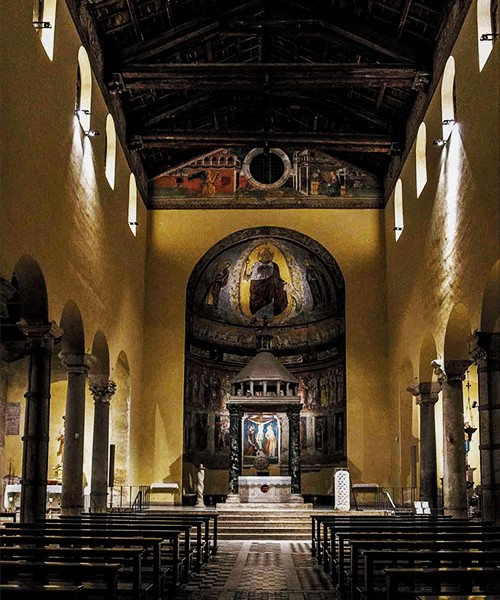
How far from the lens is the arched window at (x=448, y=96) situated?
65.6ft

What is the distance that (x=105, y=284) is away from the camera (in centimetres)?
2297

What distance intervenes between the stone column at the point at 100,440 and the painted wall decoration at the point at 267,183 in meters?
8.62

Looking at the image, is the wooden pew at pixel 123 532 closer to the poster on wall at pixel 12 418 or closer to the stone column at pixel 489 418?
the stone column at pixel 489 418

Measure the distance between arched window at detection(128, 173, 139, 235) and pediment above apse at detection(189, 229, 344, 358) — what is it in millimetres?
3733

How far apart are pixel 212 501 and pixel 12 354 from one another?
36.0 feet

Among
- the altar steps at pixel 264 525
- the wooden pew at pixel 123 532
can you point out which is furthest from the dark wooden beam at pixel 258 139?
the wooden pew at pixel 123 532

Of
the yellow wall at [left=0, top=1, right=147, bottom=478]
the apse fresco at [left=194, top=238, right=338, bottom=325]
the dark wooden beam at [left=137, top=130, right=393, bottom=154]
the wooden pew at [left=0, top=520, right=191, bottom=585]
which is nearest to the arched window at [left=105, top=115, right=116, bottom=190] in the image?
the yellow wall at [left=0, top=1, right=147, bottom=478]

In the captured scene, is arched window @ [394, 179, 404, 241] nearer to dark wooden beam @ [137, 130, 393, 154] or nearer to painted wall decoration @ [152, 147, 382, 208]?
dark wooden beam @ [137, 130, 393, 154]

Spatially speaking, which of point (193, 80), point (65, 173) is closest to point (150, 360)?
point (193, 80)

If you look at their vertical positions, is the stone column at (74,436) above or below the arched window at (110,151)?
below

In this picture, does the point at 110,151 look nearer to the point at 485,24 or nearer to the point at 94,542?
the point at 485,24

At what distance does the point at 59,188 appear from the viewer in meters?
17.5

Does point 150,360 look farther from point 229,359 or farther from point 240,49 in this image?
point 240,49

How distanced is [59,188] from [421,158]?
10.7 m
